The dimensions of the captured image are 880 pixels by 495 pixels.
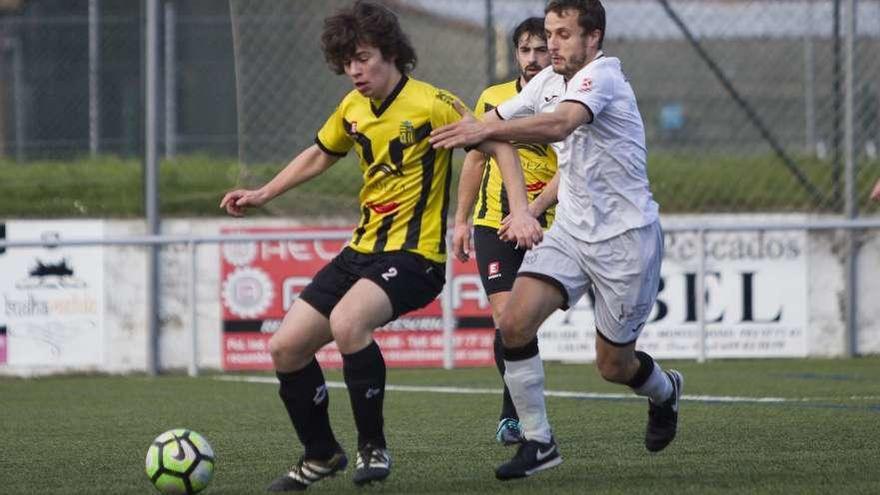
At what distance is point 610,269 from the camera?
6094 millimetres

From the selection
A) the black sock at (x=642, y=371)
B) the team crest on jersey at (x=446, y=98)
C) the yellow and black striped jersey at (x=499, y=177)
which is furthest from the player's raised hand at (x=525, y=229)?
the yellow and black striped jersey at (x=499, y=177)

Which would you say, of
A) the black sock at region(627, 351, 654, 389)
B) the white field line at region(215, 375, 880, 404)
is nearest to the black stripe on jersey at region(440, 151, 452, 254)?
the black sock at region(627, 351, 654, 389)

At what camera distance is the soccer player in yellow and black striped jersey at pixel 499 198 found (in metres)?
7.48

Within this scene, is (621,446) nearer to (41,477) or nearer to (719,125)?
(41,477)

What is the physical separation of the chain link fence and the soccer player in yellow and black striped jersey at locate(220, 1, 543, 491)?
7589mm

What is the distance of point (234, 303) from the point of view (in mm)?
12844

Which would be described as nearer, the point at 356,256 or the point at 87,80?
the point at 356,256

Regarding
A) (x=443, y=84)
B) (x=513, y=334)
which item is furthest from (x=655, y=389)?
(x=443, y=84)

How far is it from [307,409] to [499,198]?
88.5 inches

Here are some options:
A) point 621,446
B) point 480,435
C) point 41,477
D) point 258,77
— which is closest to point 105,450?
point 41,477

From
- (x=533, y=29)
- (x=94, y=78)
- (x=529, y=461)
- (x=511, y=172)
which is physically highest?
(x=94, y=78)

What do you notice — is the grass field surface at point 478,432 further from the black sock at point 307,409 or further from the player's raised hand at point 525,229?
the player's raised hand at point 525,229

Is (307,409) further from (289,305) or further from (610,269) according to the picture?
(289,305)

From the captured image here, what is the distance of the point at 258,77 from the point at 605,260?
8372 mm
